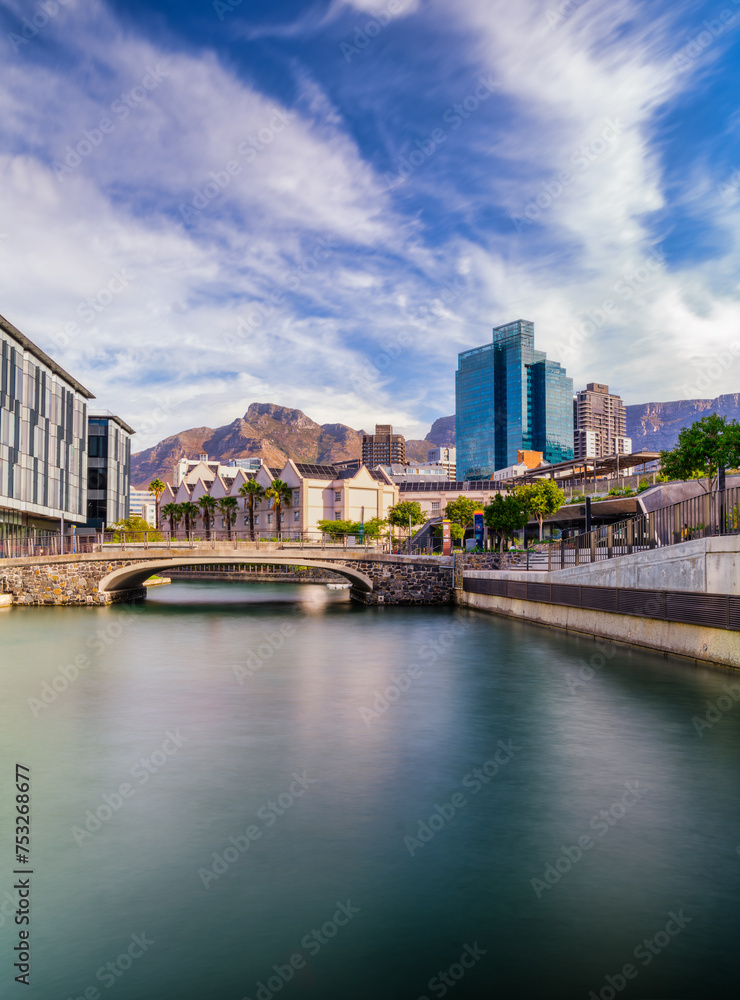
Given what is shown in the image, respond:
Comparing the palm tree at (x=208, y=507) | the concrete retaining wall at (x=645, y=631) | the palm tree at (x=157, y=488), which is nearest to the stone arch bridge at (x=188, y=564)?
the concrete retaining wall at (x=645, y=631)

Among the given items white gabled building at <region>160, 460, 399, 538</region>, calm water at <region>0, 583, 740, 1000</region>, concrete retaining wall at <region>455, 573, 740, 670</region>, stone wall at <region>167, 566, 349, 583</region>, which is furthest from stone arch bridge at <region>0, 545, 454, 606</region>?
white gabled building at <region>160, 460, 399, 538</region>

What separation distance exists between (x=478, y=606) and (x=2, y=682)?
106 ft

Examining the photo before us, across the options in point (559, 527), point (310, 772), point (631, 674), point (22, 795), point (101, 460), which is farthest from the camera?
point (101, 460)

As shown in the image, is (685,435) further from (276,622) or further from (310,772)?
(310,772)

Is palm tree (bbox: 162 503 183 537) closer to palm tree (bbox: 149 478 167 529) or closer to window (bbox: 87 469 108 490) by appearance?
palm tree (bbox: 149 478 167 529)

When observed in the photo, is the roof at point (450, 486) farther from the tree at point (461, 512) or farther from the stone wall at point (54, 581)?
the stone wall at point (54, 581)

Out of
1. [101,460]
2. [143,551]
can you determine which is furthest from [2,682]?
[101,460]

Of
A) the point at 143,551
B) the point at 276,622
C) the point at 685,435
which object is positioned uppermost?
the point at 685,435

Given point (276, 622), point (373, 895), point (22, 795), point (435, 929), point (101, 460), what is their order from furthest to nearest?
point (101, 460) < point (276, 622) < point (22, 795) < point (373, 895) < point (435, 929)

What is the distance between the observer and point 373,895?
8047 mm

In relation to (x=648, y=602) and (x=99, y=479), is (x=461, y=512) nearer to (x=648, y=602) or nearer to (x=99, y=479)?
(x=99, y=479)

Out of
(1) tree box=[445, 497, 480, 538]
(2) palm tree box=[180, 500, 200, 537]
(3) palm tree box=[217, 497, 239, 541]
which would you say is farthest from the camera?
(2) palm tree box=[180, 500, 200, 537]

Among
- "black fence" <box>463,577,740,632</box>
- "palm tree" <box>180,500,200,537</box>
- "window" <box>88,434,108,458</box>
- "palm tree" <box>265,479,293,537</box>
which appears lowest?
"black fence" <box>463,577,740,632</box>

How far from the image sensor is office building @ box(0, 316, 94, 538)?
63.2 meters
